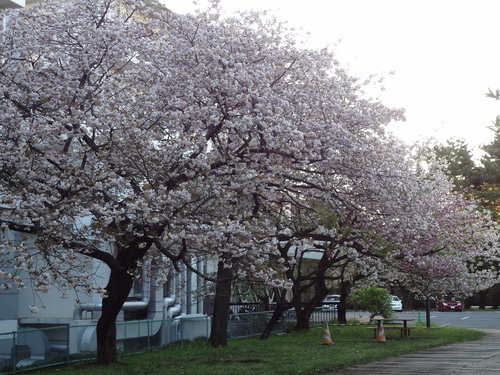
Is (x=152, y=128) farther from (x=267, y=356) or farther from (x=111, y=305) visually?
(x=267, y=356)

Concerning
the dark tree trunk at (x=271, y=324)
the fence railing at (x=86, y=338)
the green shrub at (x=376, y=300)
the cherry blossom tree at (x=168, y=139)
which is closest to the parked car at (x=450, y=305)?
the green shrub at (x=376, y=300)

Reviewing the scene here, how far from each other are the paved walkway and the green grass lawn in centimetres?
61

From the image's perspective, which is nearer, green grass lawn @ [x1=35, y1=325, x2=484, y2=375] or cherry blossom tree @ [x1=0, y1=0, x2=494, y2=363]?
cherry blossom tree @ [x1=0, y1=0, x2=494, y2=363]

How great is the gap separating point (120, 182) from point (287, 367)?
19.9ft

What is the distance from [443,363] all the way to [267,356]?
475 cm

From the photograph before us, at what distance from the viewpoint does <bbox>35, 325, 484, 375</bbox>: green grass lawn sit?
1518cm

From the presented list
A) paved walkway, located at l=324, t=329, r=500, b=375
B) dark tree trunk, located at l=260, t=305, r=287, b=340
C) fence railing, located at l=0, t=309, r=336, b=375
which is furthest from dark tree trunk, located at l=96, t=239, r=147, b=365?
dark tree trunk, located at l=260, t=305, r=287, b=340

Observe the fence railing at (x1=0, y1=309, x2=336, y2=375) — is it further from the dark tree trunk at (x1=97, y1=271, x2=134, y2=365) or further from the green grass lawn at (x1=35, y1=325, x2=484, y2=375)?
the dark tree trunk at (x1=97, y1=271, x2=134, y2=365)

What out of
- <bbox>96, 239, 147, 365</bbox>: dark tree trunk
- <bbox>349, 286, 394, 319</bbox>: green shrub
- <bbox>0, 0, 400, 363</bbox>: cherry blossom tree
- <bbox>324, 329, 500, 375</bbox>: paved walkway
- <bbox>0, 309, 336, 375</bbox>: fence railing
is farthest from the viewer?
<bbox>349, 286, 394, 319</bbox>: green shrub

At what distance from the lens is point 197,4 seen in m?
15.3

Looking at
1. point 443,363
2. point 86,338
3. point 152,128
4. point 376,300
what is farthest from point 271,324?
point 152,128

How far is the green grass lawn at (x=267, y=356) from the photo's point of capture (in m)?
15.2

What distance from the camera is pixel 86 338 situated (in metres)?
18.8

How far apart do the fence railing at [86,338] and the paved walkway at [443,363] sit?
284 inches
